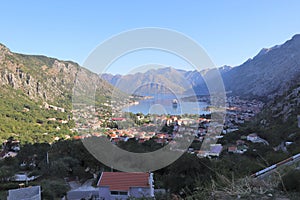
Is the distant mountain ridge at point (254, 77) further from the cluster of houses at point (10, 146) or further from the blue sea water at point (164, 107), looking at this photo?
the cluster of houses at point (10, 146)

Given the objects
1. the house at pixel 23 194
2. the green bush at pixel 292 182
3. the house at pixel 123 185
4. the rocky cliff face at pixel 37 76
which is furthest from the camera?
the rocky cliff face at pixel 37 76

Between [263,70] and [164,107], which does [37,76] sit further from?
[263,70]

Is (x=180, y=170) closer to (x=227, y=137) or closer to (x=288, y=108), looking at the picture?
(x=227, y=137)

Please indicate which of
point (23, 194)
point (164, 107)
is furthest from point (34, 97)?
point (23, 194)

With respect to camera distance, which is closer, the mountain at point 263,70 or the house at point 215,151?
the house at point 215,151

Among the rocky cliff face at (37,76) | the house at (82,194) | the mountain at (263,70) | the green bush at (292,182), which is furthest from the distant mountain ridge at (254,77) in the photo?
the rocky cliff face at (37,76)

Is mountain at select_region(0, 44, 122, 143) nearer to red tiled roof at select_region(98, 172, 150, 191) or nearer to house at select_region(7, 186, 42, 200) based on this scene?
red tiled roof at select_region(98, 172, 150, 191)

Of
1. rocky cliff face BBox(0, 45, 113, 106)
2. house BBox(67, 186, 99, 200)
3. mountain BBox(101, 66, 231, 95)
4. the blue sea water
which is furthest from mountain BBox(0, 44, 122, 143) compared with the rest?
mountain BBox(101, 66, 231, 95)

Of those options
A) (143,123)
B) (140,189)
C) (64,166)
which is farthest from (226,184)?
(143,123)
